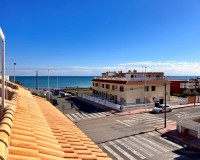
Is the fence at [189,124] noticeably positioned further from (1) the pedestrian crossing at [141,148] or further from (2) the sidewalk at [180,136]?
(1) the pedestrian crossing at [141,148]

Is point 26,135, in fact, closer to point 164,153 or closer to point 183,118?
point 164,153

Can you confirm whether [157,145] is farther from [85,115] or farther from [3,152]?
[3,152]

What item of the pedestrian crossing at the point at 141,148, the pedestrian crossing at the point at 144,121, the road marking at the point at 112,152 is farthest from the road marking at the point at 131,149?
the pedestrian crossing at the point at 144,121

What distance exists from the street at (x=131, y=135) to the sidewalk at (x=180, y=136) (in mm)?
832

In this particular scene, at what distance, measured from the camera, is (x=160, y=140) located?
76.5 ft

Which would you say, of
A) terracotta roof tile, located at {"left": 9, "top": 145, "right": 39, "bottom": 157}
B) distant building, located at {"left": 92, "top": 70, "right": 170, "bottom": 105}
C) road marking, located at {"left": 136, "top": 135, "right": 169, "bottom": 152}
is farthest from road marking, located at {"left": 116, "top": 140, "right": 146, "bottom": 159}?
distant building, located at {"left": 92, "top": 70, "right": 170, "bottom": 105}

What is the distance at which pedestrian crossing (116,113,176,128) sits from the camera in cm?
3019

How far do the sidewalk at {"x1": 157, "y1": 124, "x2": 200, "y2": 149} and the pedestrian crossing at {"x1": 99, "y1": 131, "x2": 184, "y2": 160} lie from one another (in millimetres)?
1424

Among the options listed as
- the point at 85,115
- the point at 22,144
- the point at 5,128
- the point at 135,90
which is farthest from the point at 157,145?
the point at 135,90

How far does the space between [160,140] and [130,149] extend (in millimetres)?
4660

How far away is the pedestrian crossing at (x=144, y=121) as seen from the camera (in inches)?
1188

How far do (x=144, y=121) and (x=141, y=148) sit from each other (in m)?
11.4

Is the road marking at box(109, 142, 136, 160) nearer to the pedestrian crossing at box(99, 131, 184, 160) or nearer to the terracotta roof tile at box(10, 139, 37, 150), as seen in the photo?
the pedestrian crossing at box(99, 131, 184, 160)

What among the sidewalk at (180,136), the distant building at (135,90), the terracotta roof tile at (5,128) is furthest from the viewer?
the distant building at (135,90)
